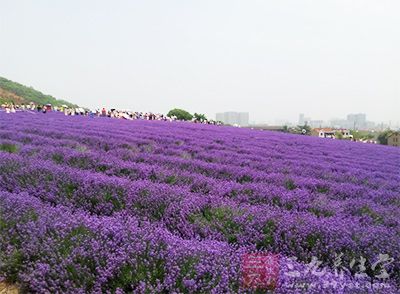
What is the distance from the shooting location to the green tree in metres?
52.4

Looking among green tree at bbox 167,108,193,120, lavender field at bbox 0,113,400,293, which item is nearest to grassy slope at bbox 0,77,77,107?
green tree at bbox 167,108,193,120

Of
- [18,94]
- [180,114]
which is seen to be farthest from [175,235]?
[18,94]

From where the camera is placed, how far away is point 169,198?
382 centimetres

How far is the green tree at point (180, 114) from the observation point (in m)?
52.4

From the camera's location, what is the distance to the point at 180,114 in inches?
2088

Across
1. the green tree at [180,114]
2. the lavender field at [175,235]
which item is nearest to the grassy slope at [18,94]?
the green tree at [180,114]

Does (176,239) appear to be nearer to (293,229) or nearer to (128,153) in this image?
(293,229)

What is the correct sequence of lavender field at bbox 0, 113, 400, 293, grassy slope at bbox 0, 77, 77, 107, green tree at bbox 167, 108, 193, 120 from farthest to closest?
grassy slope at bbox 0, 77, 77, 107
green tree at bbox 167, 108, 193, 120
lavender field at bbox 0, 113, 400, 293

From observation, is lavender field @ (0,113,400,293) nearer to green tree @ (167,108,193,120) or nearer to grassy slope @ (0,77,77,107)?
green tree @ (167,108,193,120)

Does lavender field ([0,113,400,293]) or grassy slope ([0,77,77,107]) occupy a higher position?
grassy slope ([0,77,77,107])

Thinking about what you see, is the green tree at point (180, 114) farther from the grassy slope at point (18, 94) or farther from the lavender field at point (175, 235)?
the lavender field at point (175, 235)

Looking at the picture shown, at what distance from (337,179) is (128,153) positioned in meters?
4.14

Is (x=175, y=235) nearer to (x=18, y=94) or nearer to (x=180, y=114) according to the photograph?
(x=180, y=114)

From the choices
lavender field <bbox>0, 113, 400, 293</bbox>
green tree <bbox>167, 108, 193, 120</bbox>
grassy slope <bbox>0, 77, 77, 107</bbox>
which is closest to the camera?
lavender field <bbox>0, 113, 400, 293</bbox>
